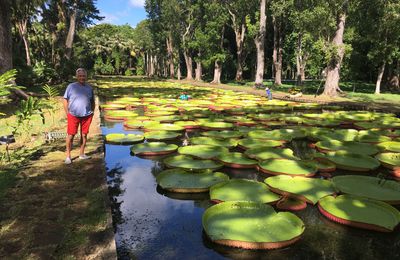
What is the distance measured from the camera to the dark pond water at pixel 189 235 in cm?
332

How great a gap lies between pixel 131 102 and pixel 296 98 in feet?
27.0

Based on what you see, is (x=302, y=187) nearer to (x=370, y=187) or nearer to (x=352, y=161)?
(x=370, y=187)

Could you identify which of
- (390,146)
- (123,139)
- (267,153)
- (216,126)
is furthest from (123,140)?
(390,146)

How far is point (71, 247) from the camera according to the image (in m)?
2.89

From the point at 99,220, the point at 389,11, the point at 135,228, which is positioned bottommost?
the point at 135,228

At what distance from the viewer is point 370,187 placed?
4770 mm

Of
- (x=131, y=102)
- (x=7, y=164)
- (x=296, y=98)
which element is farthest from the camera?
(x=296, y=98)

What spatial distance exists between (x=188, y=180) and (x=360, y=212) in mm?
2319

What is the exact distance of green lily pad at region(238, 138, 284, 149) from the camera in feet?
23.0

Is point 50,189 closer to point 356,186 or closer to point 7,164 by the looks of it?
point 7,164

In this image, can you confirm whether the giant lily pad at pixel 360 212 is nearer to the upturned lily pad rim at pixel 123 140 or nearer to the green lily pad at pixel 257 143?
the green lily pad at pixel 257 143

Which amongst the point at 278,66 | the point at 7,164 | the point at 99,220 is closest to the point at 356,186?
the point at 99,220

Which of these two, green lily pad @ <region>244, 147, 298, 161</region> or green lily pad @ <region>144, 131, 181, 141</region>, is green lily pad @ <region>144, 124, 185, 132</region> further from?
green lily pad @ <region>244, 147, 298, 161</region>

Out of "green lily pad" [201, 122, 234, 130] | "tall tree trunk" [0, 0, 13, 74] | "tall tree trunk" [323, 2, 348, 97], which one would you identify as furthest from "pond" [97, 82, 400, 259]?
"tall tree trunk" [323, 2, 348, 97]
